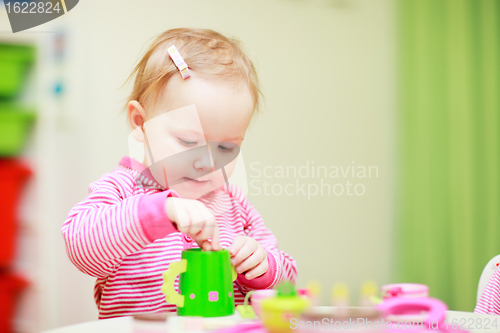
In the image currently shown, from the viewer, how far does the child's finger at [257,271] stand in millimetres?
732

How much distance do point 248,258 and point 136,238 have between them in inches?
7.2

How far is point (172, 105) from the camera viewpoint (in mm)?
826

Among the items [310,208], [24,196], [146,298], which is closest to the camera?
[146,298]

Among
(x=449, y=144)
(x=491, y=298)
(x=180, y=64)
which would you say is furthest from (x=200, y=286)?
(x=449, y=144)

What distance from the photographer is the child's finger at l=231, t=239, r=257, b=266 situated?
0.70 m

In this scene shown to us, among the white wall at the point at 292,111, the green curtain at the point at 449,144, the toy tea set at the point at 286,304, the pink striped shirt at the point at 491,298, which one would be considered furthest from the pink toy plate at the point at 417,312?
the green curtain at the point at 449,144

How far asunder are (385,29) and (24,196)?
145 centimetres

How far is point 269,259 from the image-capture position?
801mm

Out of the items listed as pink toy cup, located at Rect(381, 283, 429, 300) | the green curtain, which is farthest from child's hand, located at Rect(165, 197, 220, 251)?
the green curtain

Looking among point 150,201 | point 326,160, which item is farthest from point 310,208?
point 150,201

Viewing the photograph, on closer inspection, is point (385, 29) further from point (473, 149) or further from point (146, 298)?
point (146, 298)

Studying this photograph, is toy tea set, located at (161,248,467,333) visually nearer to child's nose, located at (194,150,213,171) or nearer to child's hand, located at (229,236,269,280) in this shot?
child's hand, located at (229,236,269,280)

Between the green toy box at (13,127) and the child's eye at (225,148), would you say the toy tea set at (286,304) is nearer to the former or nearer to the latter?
the child's eye at (225,148)

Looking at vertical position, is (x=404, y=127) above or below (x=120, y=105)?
below
